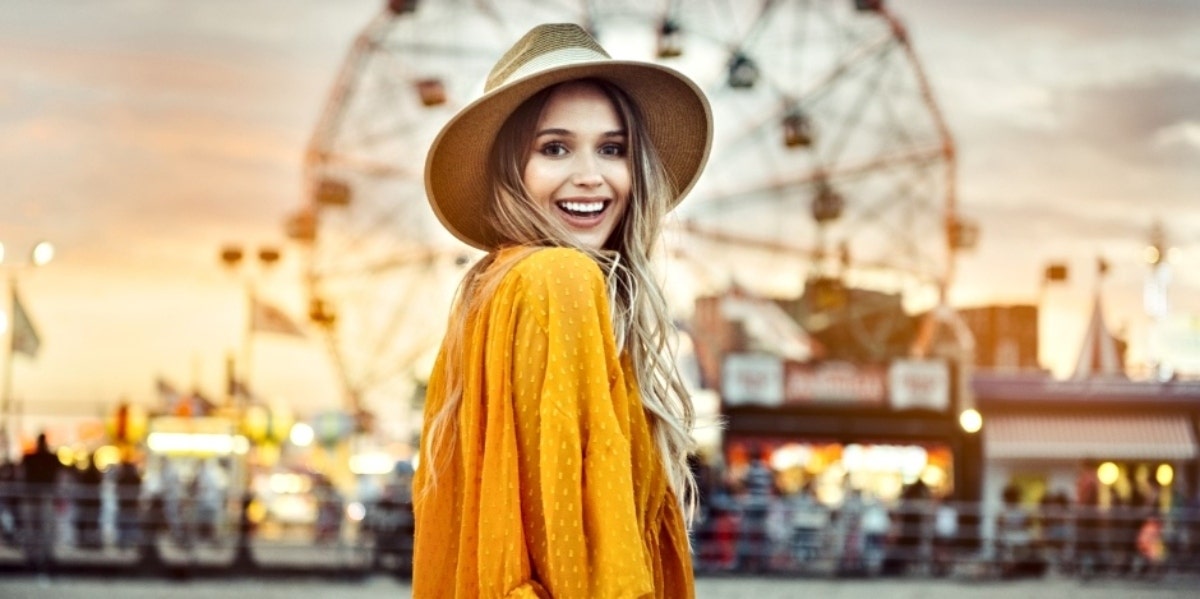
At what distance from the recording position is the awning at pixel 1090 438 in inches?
1319

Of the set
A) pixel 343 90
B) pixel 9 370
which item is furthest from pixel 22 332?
pixel 343 90

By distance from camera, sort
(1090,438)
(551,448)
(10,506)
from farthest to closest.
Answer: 1. (1090,438)
2. (10,506)
3. (551,448)

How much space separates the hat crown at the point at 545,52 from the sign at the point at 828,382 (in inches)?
1099

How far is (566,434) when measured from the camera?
6.93 ft

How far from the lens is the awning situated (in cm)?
3350

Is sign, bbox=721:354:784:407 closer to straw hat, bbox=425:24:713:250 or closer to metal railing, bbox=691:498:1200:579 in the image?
metal railing, bbox=691:498:1200:579

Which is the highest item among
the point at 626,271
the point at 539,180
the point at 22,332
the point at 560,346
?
the point at 22,332

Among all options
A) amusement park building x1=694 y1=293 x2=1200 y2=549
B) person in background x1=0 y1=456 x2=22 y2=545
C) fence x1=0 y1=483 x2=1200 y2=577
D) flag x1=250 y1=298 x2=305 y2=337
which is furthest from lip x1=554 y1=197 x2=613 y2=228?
amusement park building x1=694 y1=293 x2=1200 y2=549

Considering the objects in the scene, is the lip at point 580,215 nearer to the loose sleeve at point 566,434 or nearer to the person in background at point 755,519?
the loose sleeve at point 566,434

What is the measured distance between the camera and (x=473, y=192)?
2.61 meters

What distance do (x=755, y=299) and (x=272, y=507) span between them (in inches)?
368

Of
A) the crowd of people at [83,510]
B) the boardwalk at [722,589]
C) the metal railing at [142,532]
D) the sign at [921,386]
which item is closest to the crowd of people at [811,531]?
the boardwalk at [722,589]

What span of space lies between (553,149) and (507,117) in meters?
0.09

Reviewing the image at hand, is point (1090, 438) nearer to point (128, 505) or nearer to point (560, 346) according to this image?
point (128, 505)
